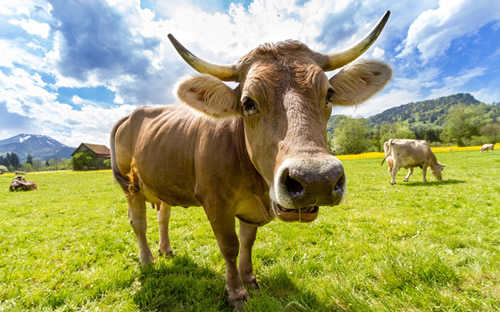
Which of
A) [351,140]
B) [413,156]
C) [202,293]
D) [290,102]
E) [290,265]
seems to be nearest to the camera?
[290,102]

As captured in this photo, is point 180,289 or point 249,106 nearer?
point 249,106

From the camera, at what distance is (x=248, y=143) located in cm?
222

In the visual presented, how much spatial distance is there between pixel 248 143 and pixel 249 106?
357mm

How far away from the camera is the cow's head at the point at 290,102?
1524mm

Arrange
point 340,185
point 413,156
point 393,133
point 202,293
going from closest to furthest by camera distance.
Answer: point 340,185, point 202,293, point 413,156, point 393,133

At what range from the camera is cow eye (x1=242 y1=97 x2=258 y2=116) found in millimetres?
2044

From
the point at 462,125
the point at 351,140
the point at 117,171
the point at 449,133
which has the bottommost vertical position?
the point at 117,171

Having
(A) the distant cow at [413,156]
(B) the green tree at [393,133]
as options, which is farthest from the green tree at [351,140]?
(A) the distant cow at [413,156]

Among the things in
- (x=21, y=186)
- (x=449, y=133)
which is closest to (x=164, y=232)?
(x=21, y=186)

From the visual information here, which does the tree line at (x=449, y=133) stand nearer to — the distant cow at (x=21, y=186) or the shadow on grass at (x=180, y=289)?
the distant cow at (x=21, y=186)

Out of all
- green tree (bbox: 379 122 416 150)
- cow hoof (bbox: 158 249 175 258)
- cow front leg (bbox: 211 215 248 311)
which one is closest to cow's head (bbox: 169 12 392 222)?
cow front leg (bbox: 211 215 248 311)

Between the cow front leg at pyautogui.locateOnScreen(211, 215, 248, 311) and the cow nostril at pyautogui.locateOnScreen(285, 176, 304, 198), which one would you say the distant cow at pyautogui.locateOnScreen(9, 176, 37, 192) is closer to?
the cow front leg at pyautogui.locateOnScreen(211, 215, 248, 311)

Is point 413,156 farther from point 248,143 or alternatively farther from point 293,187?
point 293,187

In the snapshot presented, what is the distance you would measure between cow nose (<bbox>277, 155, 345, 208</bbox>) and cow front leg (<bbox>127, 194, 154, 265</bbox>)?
10.5 ft
